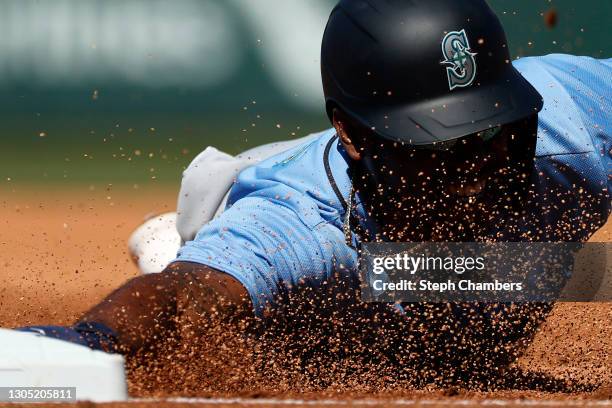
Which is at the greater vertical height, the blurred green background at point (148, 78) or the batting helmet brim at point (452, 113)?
the batting helmet brim at point (452, 113)

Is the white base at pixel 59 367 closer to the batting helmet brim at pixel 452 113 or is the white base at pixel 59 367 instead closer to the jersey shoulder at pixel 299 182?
the jersey shoulder at pixel 299 182

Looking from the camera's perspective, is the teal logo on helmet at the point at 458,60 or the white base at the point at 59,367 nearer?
the white base at the point at 59,367

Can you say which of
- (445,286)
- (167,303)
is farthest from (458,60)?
(167,303)

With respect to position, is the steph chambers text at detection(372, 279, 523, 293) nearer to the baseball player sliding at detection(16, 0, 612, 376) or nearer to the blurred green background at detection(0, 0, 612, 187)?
the baseball player sliding at detection(16, 0, 612, 376)

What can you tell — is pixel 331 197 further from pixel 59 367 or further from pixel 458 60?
pixel 59 367

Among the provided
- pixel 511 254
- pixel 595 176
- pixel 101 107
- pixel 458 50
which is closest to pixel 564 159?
pixel 595 176

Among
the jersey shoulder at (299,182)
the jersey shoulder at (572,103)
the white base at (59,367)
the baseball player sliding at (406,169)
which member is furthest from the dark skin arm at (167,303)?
the jersey shoulder at (572,103)
